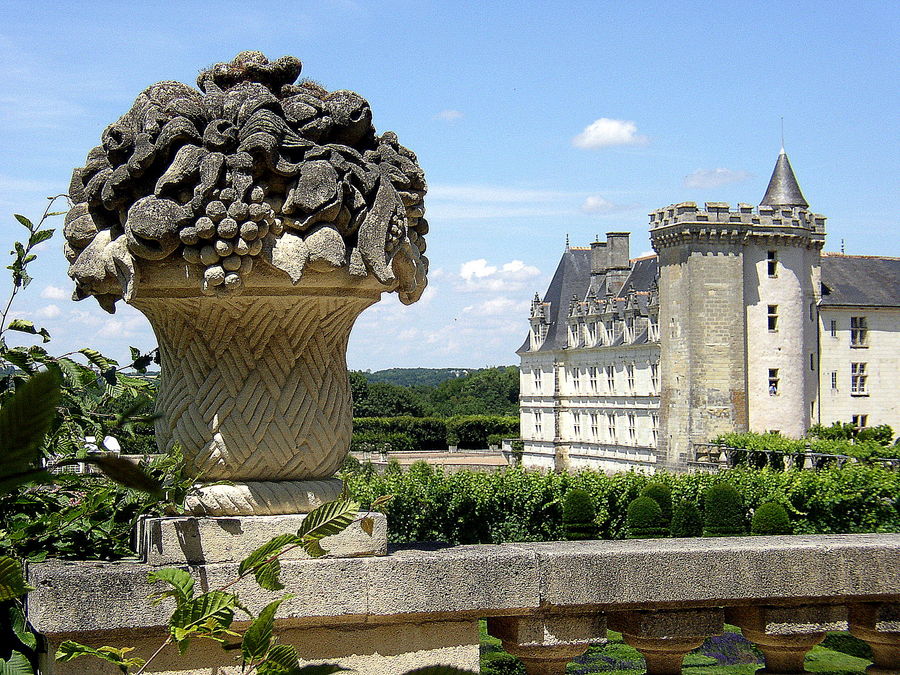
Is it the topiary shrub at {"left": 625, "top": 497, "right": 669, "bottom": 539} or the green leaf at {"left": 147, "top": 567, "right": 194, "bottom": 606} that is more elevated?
the green leaf at {"left": 147, "top": 567, "right": 194, "bottom": 606}

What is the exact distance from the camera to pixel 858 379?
5169cm

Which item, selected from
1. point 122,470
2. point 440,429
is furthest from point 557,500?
point 440,429

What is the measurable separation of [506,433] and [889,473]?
54660 millimetres

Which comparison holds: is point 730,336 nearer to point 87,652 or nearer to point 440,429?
point 440,429

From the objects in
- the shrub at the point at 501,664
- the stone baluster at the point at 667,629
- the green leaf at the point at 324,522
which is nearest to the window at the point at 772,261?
the shrub at the point at 501,664

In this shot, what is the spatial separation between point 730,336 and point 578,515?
23.4 metres

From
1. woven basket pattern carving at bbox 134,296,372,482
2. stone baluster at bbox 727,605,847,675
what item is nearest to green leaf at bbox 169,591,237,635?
woven basket pattern carving at bbox 134,296,372,482

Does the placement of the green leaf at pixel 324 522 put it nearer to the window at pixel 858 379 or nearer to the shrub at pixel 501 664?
the shrub at pixel 501 664

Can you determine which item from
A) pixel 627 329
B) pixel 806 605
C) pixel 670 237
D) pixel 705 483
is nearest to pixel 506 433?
pixel 627 329

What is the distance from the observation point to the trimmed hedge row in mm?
80938

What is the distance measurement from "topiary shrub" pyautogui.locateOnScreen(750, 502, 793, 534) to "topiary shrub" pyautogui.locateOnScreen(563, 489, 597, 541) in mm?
4086

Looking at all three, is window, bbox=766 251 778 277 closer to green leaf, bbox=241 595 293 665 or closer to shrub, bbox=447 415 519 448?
shrub, bbox=447 415 519 448

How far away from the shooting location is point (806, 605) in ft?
11.4

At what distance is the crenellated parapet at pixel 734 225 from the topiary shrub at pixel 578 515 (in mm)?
23297
